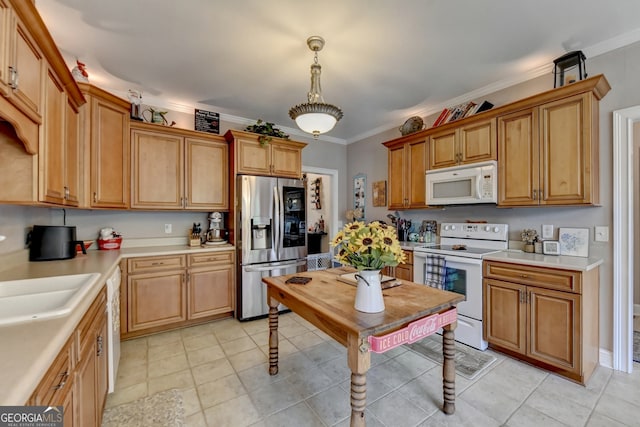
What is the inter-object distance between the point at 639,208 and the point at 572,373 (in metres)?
2.63

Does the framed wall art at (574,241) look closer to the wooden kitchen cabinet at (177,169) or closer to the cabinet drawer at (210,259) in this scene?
the cabinet drawer at (210,259)

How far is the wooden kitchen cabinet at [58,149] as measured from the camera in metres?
1.60

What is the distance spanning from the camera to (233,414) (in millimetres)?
1766

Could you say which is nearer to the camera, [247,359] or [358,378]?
[358,378]

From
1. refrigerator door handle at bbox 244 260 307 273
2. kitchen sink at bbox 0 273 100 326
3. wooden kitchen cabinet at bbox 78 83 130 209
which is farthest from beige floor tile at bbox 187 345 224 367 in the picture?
wooden kitchen cabinet at bbox 78 83 130 209

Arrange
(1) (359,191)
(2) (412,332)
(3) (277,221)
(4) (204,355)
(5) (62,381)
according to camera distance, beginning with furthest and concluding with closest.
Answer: (1) (359,191) → (3) (277,221) → (4) (204,355) → (2) (412,332) → (5) (62,381)

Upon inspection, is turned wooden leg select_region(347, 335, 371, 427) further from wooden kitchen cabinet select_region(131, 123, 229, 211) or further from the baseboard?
wooden kitchen cabinet select_region(131, 123, 229, 211)

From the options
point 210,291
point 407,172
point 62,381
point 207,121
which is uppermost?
point 207,121

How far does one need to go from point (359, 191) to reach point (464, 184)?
201 cm

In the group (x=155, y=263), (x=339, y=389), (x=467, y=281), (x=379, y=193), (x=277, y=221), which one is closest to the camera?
(x=339, y=389)

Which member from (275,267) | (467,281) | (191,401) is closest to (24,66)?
(191,401)

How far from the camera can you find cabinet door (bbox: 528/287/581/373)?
79.4 inches

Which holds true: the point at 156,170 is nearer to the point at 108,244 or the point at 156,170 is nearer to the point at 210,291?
the point at 108,244

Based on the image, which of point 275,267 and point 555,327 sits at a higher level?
point 275,267
